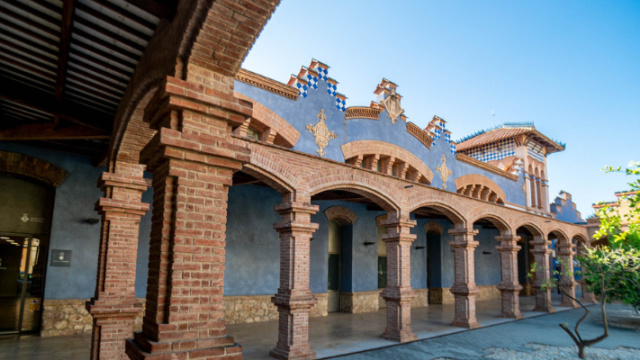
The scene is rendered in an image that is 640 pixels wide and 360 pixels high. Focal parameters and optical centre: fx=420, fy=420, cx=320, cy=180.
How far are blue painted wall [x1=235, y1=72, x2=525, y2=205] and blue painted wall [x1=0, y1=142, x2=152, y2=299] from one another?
15.0 feet

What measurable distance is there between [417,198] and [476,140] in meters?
15.3

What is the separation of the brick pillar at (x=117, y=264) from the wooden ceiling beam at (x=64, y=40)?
1691mm

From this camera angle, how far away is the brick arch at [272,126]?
11438mm

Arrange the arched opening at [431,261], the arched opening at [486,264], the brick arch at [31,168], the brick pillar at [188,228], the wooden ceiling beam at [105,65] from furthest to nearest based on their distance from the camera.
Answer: the arched opening at [486,264] < the arched opening at [431,261] < the brick arch at [31,168] < the wooden ceiling beam at [105,65] < the brick pillar at [188,228]

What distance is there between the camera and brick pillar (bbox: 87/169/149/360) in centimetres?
679

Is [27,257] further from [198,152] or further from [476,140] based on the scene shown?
→ [476,140]

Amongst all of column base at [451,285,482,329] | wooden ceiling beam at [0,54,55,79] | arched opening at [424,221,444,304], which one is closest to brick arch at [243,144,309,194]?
wooden ceiling beam at [0,54,55,79]

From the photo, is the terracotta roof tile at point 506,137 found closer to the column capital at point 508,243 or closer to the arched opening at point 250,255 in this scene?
the column capital at point 508,243

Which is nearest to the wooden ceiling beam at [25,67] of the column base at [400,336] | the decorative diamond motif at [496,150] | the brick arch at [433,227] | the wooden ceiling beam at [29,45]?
the wooden ceiling beam at [29,45]

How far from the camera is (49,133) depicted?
801 cm

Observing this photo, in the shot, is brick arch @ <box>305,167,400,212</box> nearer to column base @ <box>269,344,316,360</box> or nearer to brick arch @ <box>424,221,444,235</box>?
column base @ <box>269,344,316,360</box>

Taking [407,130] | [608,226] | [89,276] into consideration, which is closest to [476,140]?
[407,130]

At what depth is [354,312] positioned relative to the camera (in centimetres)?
1512

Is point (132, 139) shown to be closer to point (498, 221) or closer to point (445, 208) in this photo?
point (445, 208)
